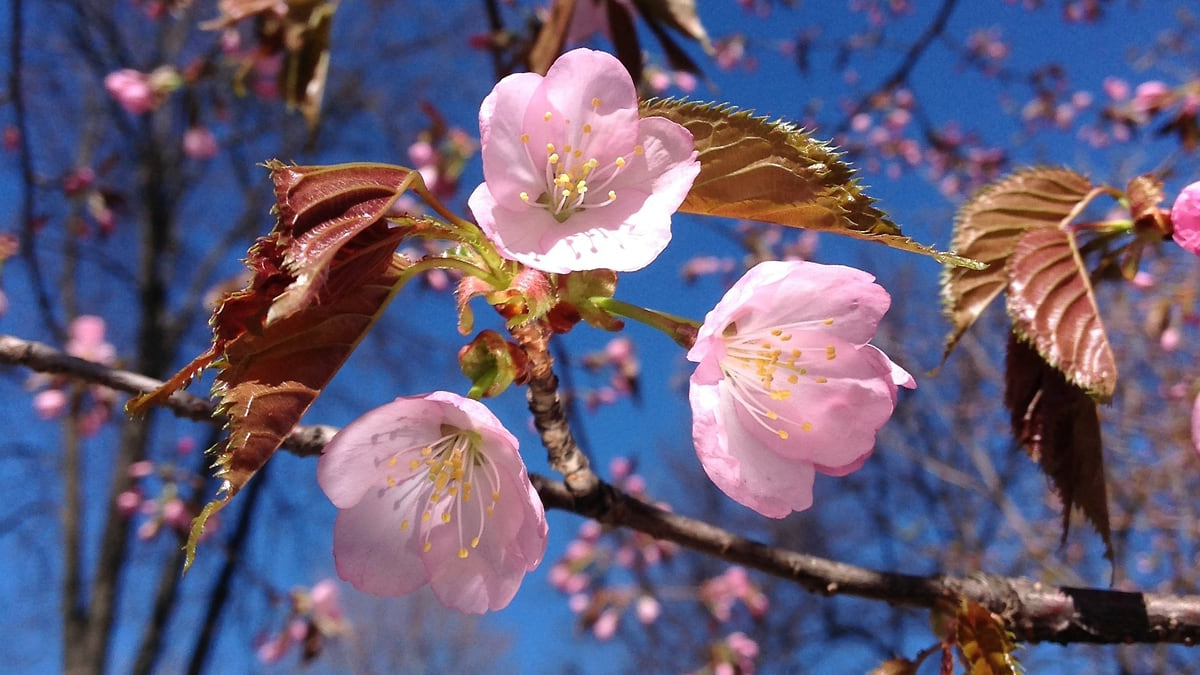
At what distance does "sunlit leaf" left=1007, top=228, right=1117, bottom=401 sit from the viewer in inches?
28.0

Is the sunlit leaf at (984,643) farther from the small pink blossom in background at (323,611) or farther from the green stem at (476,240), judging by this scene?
the small pink blossom in background at (323,611)

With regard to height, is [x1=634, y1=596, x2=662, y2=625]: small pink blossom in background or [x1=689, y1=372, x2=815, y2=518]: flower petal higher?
[x1=689, y1=372, x2=815, y2=518]: flower petal

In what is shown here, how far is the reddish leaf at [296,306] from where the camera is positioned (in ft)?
1.55

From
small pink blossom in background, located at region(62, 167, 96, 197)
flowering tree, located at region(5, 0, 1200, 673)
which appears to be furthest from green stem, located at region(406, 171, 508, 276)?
small pink blossom in background, located at region(62, 167, 96, 197)

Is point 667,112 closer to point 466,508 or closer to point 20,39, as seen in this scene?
point 466,508

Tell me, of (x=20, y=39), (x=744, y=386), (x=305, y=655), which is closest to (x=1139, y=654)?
(x=305, y=655)

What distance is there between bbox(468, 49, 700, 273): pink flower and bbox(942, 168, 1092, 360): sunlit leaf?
35cm

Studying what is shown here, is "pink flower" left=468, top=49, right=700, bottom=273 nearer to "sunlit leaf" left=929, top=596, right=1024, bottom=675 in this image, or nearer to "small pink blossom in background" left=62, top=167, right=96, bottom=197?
"sunlit leaf" left=929, top=596, right=1024, bottom=675

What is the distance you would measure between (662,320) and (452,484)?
11.4 inches

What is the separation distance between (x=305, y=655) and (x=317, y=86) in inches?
77.6

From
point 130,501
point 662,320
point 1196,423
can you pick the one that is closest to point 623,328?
point 662,320

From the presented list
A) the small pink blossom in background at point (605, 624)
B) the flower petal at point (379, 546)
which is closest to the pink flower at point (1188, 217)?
the flower petal at point (379, 546)

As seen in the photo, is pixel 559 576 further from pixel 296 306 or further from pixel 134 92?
pixel 296 306

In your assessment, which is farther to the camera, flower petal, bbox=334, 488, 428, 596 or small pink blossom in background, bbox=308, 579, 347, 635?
small pink blossom in background, bbox=308, 579, 347, 635
